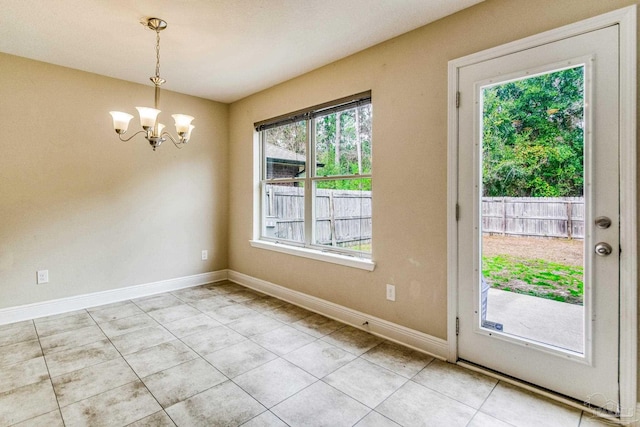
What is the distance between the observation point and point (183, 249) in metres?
4.18

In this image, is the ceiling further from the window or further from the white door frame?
the white door frame

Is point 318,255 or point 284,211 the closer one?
point 318,255

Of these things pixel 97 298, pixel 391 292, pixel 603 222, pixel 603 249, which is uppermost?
pixel 603 222

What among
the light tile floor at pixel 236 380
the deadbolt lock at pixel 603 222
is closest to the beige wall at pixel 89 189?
the light tile floor at pixel 236 380

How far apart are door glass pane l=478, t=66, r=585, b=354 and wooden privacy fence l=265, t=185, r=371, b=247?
1104 mm

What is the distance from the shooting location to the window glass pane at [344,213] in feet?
9.80

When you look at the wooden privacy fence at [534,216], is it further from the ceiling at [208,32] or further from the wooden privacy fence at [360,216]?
the ceiling at [208,32]

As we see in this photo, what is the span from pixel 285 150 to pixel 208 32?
5.16ft

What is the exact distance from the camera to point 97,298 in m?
3.51

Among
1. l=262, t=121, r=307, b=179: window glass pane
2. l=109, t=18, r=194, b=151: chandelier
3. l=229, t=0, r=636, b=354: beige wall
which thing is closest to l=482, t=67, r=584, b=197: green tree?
l=229, t=0, r=636, b=354: beige wall

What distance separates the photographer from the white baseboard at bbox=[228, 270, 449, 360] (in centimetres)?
241

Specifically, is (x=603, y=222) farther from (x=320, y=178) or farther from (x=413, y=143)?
(x=320, y=178)

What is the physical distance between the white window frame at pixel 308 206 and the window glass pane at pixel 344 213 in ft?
0.17

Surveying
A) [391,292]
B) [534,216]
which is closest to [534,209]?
[534,216]
